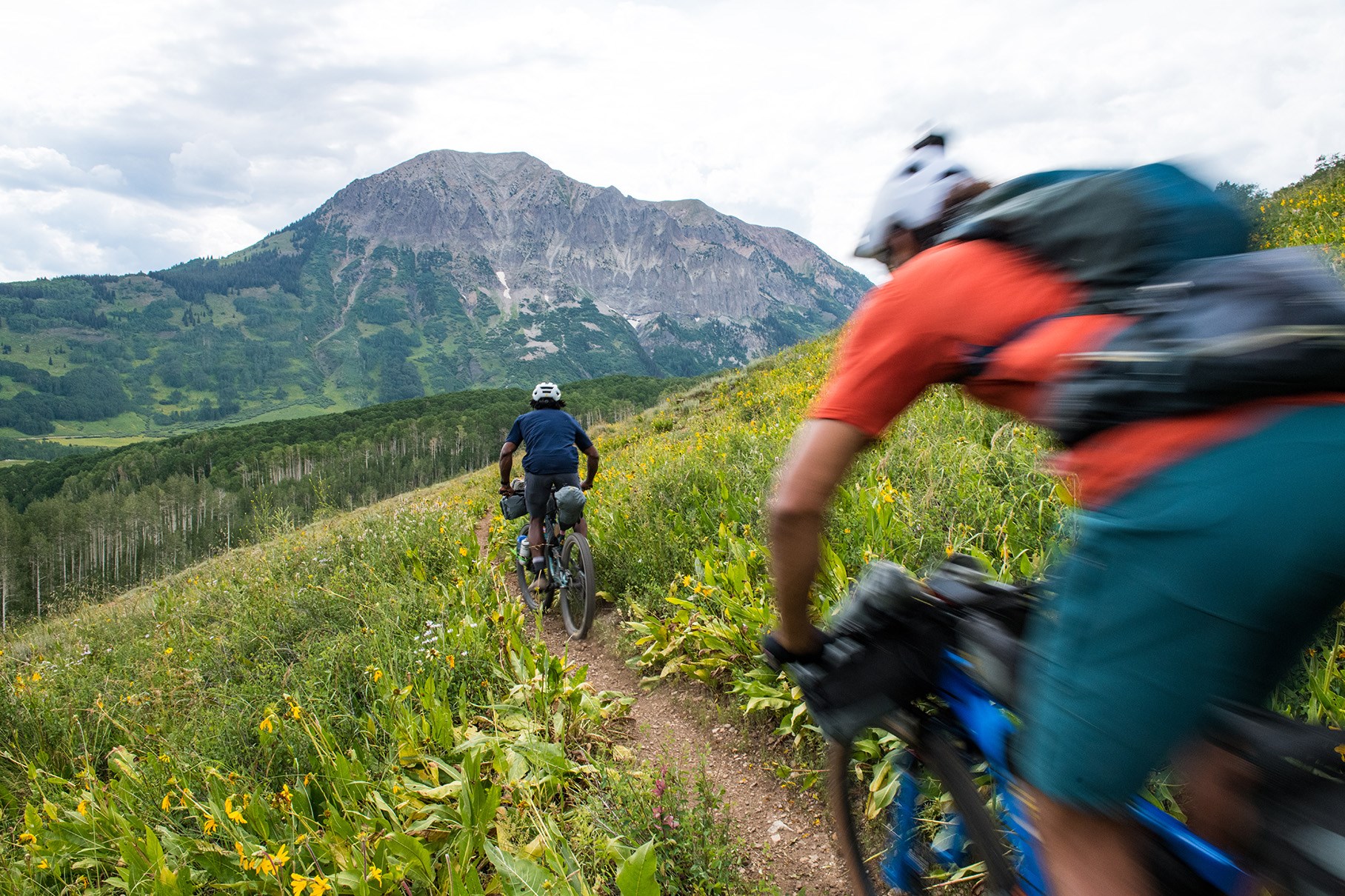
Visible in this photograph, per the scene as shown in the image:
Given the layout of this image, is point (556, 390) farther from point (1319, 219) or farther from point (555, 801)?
point (1319, 219)

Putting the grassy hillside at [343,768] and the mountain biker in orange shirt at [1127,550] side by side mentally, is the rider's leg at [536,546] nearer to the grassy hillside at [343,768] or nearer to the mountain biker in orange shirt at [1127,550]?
the grassy hillside at [343,768]

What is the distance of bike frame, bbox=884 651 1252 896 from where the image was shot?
1.22 metres

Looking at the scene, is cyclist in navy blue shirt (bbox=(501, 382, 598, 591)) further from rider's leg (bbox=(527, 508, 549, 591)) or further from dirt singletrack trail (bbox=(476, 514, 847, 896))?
dirt singletrack trail (bbox=(476, 514, 847, 896))

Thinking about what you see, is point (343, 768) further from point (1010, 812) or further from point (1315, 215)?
point (1315, 215)

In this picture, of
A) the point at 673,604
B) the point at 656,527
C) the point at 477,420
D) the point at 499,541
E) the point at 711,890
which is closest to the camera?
the point at 711,890

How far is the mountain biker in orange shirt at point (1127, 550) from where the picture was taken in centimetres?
97

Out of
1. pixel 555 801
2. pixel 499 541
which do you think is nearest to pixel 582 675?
pixel 555 801

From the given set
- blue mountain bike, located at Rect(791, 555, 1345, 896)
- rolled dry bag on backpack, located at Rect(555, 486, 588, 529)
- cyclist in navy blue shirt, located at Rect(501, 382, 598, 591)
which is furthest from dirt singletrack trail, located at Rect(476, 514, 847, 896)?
cyclist in navy blue shirt, located at Rect(501, 382, 598, 591)

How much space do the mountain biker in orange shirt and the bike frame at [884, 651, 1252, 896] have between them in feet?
0.37

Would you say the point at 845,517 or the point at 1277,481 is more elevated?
the point at 1277,481

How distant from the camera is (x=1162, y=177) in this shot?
1229 millimetres

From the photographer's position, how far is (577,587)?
21.5 ft

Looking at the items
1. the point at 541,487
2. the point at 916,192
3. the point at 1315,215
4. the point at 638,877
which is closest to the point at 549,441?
the point at 541,487

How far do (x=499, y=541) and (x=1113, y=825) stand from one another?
9062mm
